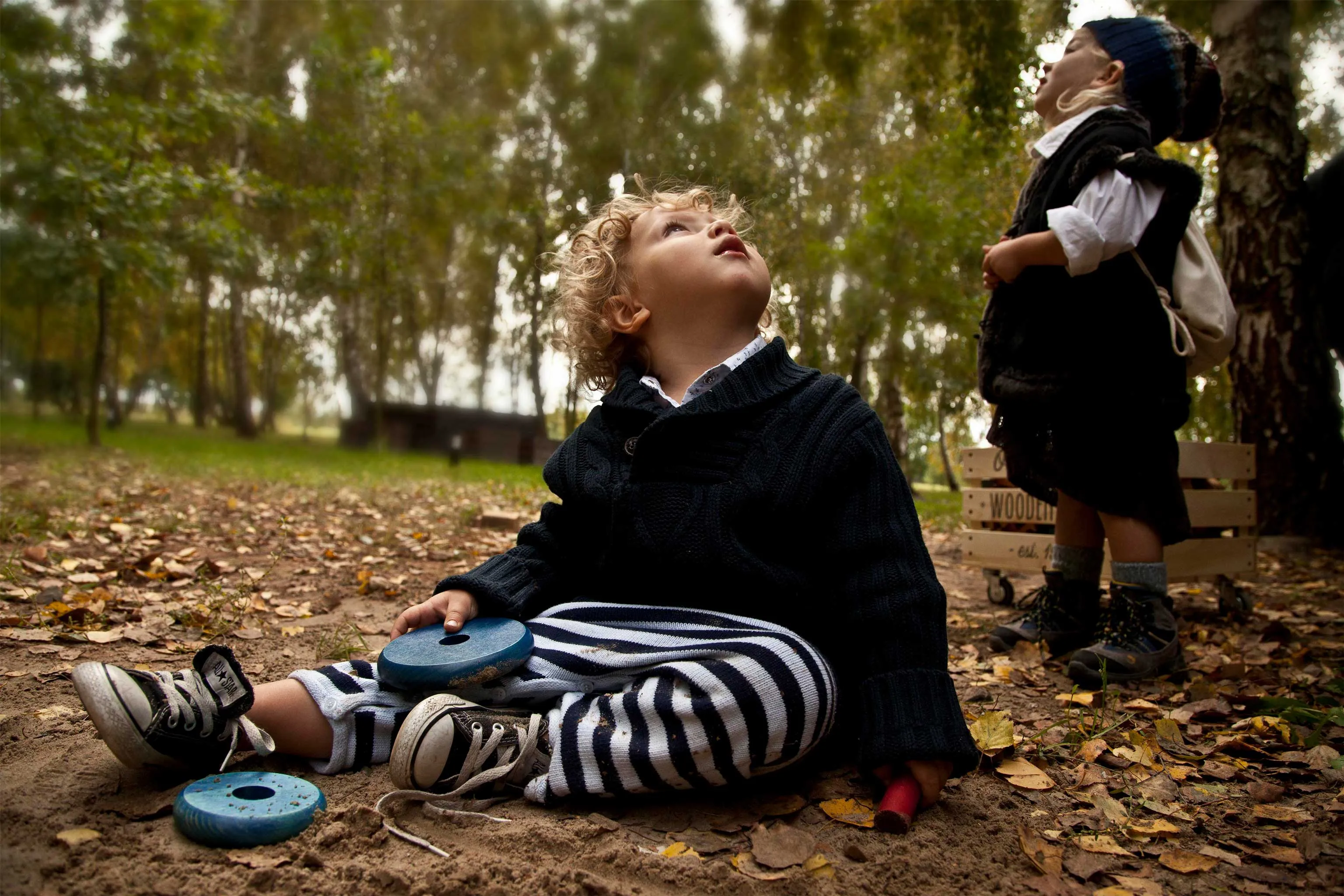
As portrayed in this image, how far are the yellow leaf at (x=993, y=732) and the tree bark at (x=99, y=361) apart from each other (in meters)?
12.3

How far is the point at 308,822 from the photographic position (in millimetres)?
1462

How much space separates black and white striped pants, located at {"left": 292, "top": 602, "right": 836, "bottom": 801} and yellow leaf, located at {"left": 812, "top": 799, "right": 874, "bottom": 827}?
0.12 m

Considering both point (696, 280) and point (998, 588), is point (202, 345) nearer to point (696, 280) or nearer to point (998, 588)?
point (998, 588)

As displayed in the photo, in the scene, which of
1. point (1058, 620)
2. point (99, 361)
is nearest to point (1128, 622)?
point (1058, 620)

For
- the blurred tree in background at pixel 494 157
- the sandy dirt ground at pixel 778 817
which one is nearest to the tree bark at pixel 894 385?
the blurred tree in background at pixel 494 157

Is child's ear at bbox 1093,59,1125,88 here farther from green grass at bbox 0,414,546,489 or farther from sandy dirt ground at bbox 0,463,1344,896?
green grass at bbox 0,414,546,489

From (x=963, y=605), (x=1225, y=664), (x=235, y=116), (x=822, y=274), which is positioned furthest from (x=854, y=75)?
(x=822, y=274)

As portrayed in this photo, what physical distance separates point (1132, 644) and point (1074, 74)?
189cm

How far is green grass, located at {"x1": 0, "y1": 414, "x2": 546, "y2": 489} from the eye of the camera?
9414mm

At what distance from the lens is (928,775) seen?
5.23ft

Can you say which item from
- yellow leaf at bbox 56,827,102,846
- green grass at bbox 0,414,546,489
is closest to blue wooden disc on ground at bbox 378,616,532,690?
yellow leaf at bbox 56,827,102,846

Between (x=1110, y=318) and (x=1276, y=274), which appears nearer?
(x=1110, y=318)

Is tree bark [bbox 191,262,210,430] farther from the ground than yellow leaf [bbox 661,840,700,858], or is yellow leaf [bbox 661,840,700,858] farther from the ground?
tree bark [bbox 191,262,210,430]

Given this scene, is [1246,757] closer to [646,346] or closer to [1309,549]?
[646,346]
